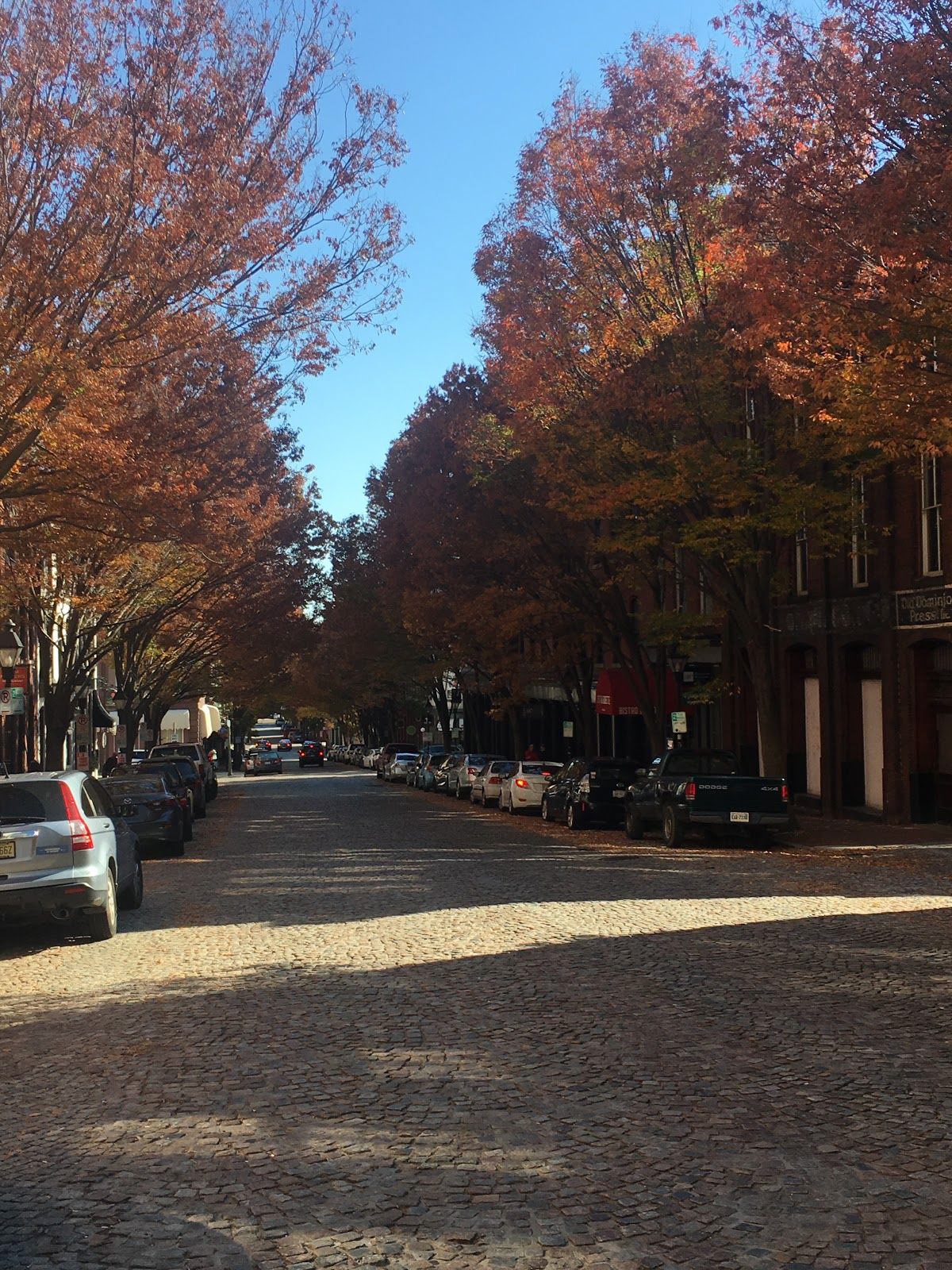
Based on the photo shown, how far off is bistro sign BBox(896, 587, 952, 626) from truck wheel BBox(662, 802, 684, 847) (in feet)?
20.7

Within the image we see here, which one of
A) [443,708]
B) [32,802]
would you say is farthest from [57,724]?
[443,708]

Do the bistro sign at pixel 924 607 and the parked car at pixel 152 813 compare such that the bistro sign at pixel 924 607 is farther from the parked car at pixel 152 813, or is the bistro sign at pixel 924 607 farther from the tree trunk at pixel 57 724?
the tree trunk at pixel 57 724

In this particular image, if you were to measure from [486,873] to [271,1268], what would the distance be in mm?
14236

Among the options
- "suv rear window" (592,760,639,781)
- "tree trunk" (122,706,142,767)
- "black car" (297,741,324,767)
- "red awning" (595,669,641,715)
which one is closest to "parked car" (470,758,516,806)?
"red awning" (595,669,641,715)

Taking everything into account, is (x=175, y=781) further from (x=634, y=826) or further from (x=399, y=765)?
(x=399, y=765)

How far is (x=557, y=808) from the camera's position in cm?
3141

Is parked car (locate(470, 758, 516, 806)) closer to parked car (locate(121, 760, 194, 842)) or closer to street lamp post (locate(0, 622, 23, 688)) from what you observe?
parked car (locate(121, 760, 194, 842))

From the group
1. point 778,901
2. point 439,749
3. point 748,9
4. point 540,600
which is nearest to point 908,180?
point 748,9

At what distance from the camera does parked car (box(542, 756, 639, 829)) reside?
28.8m

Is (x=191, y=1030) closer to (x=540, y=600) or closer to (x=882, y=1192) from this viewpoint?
(x=882, y=1192)

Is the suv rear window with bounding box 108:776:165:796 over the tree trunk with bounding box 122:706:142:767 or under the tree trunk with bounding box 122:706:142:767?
under

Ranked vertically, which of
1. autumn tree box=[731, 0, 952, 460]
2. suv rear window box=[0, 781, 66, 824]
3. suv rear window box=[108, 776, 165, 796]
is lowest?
suv rear window box=[108, 776, 165, 796]

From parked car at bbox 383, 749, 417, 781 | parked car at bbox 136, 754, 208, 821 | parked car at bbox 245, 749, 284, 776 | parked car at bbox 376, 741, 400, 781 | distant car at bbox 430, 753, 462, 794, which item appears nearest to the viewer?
parked car at bbox 136, 754, 208, 821

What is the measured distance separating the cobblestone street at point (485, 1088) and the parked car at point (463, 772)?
30.6 m
